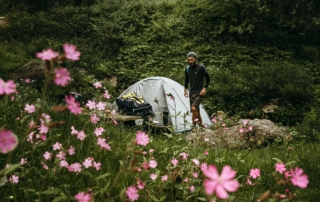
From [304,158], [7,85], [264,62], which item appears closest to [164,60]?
[264,62]

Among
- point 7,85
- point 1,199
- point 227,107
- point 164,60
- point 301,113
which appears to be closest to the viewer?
point 7,85

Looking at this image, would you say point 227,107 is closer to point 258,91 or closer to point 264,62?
point 258,91

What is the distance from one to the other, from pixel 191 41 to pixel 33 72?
7.62m

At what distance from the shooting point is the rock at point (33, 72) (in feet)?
27.4

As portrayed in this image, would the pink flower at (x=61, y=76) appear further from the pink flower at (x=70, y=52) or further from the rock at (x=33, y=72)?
the rock at (x=33, y=72)

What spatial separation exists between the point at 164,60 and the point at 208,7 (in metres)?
3.85

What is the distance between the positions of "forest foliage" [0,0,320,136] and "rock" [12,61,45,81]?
4.67 feet

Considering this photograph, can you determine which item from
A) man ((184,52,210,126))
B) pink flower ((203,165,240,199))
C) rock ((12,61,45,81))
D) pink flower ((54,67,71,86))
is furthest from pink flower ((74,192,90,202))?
rock ((12,61,45,81))

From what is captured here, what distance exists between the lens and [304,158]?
12.0ft

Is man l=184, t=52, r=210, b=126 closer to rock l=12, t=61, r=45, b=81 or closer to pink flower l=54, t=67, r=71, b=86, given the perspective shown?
rock l=12, t=61, r=45, b=81

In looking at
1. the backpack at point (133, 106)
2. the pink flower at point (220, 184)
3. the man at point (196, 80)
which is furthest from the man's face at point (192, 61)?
the pink flower at point (220, 184)

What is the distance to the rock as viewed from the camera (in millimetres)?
8344

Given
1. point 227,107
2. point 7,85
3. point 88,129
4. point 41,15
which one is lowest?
point 227,107

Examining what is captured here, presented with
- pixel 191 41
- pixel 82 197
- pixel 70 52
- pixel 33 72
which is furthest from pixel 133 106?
pixel 191 41
